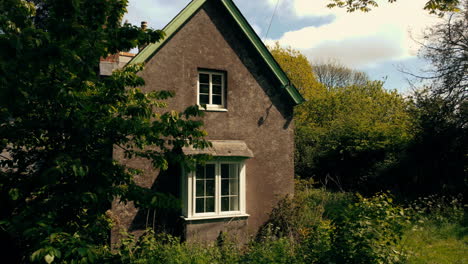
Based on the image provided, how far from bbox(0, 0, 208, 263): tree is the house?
4.70m

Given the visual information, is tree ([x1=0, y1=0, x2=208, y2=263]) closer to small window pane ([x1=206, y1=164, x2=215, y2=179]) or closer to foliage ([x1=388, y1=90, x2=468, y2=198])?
small window pane ([x1=206, y1=164, x2=215, y2=179])

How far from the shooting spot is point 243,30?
473 inches

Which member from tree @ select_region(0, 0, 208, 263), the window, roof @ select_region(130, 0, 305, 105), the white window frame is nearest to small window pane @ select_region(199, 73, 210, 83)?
the window

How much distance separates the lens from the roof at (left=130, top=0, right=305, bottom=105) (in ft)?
34.9

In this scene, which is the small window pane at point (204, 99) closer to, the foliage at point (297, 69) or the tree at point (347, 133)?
the tree at point (347, 133)

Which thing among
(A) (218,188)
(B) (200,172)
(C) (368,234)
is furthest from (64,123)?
(A) (218,188)

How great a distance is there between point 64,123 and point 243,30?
808 cm

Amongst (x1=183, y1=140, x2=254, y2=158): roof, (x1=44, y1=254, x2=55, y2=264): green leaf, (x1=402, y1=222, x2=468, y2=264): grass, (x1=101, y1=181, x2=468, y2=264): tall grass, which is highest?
(x1=183, y1=140, x2=254, y2=158): roof

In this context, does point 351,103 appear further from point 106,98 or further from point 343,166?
point 106,98

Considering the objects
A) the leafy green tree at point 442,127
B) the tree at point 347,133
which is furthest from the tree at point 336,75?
the leafy green tree at point 442,127

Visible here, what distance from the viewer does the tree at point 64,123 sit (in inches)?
170

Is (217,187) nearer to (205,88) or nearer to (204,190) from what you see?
Result: (204,190)

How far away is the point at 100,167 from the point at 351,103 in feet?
86.9

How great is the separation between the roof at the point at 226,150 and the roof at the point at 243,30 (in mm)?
2729
